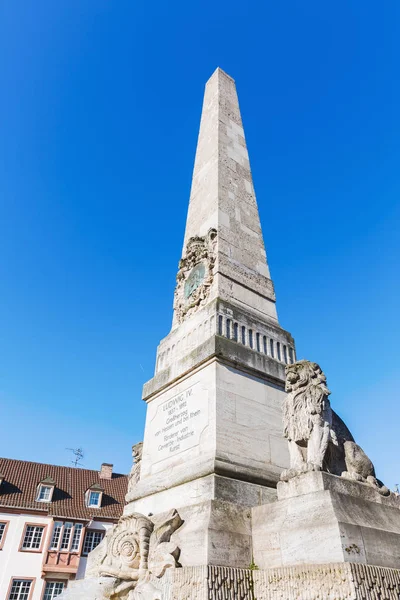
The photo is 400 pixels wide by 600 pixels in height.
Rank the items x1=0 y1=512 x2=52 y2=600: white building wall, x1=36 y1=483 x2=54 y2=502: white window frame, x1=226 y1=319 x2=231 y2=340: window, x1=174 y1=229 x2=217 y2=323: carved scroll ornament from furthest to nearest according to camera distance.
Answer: x1=36 y1=483 x2=54 y2=502: white window frame, x1=0 y1=512 x2=52 y2=600: white building wall, x1=174 y1=229 x2=217 y2=323: carved scroll ornament, x1=226 y1=319 x2=231 y2=340: window

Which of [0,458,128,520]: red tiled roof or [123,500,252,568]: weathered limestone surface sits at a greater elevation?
[0,458,128,520]: red tiled roof

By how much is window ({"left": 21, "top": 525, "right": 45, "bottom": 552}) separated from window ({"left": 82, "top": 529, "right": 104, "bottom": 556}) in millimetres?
3110

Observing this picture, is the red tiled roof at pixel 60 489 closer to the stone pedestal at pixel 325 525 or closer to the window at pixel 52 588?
the window at pixel 52 588

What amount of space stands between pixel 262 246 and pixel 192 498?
22.1 ft

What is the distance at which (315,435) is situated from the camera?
6.30m

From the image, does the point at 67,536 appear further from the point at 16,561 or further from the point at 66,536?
the point at 16,561

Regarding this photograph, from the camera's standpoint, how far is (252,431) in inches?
298

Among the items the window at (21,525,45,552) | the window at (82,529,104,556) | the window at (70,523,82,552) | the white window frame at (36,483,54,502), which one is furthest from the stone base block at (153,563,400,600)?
the white window frame at (36,483,54,502)

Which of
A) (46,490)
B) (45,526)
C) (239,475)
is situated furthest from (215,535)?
(46,490)

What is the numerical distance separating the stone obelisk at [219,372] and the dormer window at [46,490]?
27834 mm

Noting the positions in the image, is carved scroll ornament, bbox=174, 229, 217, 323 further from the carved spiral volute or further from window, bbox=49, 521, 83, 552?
window, bbox=49, 521, 83, 552

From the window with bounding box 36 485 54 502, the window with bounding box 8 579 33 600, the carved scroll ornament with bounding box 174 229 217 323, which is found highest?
the window with bounding box 36 485 54 502

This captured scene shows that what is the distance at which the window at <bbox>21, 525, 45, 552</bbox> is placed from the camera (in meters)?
29.6

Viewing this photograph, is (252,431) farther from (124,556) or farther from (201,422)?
(124,556)
